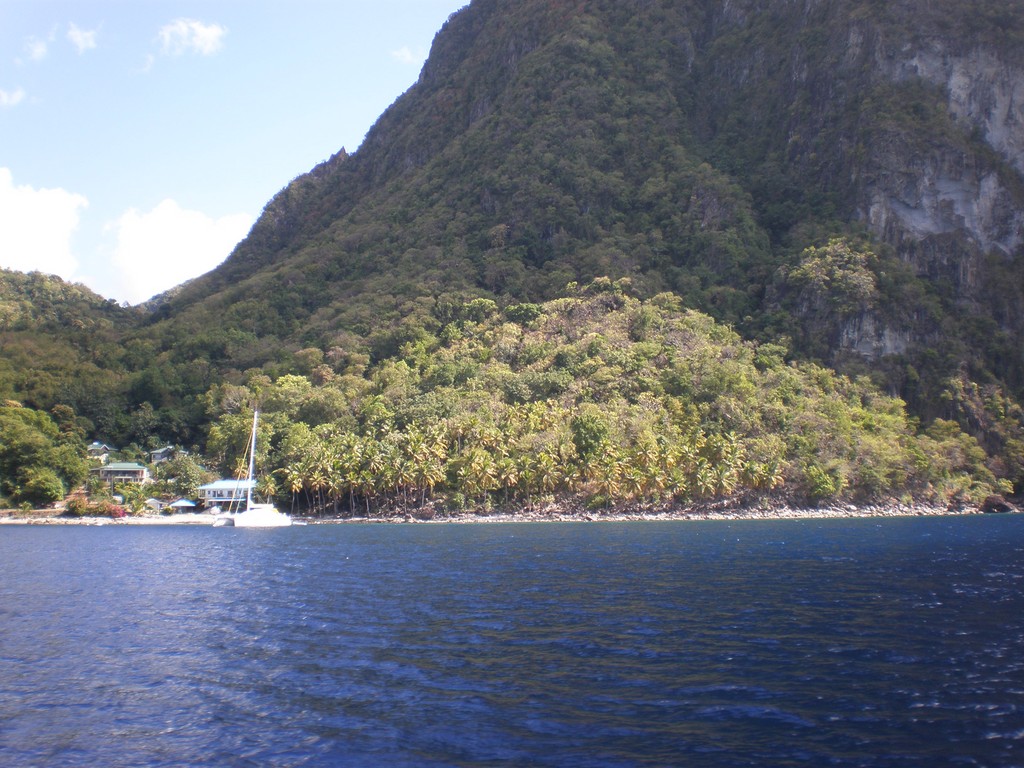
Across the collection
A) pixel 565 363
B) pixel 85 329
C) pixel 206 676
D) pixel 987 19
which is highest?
pixel 987 19

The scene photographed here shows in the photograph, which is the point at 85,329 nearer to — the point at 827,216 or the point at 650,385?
the point at 650,385

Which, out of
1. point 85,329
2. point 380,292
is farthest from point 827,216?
point 85,329

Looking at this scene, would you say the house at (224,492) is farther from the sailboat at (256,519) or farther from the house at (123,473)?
the house at (123,473)

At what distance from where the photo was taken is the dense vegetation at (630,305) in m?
84.4

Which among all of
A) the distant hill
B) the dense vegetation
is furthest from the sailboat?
the distant hill

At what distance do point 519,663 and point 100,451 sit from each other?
9591 cm

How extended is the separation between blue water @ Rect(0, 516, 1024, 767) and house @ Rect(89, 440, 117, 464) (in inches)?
2484

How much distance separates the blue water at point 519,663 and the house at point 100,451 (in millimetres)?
63088

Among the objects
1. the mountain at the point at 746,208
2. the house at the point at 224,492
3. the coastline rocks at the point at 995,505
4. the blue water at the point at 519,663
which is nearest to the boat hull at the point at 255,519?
the house at the point at 224,492

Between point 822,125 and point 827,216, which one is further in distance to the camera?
A: point 822,125

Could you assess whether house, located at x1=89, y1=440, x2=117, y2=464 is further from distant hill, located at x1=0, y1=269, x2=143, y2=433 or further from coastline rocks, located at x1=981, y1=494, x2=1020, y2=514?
coastline rocks, located at x1=981, y1=494, x2=1020, y2=514

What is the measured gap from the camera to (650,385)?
94.5 metres

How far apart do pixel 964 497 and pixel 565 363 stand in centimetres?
4938

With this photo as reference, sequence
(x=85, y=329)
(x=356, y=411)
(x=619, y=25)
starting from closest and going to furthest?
(x=356, y=411) → (x=85, y=329) → (x=619, y=25)
